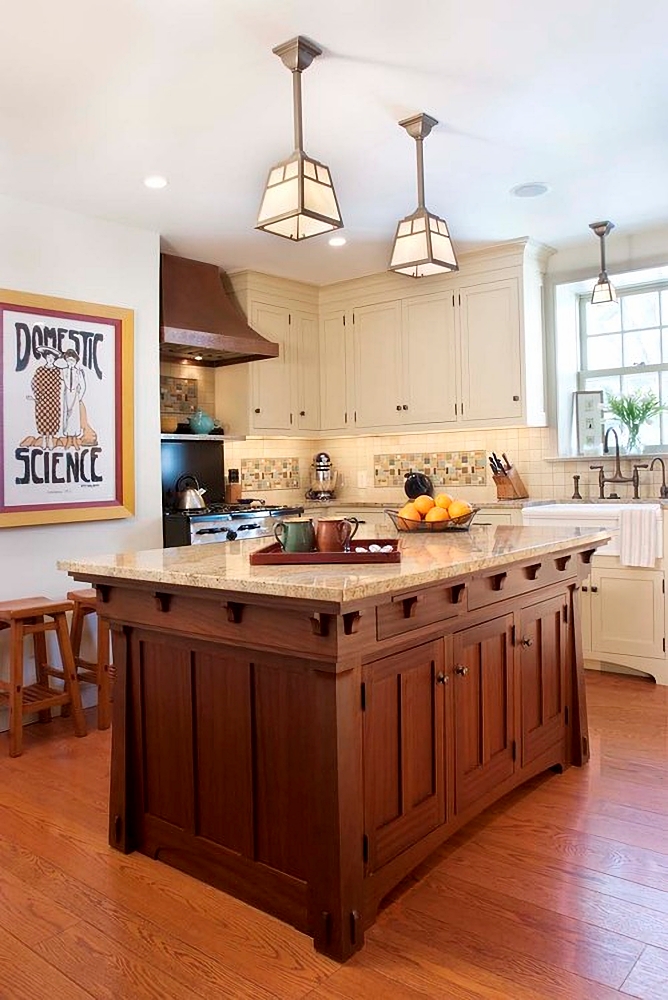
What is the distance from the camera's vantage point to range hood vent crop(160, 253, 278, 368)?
472 centimetres

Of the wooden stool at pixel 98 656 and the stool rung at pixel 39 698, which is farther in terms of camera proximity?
the wooden stool at pixel 98 656

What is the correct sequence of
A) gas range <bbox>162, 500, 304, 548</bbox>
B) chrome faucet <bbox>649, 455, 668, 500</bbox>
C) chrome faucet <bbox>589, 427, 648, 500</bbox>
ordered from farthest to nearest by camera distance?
chrome faucet <bbox>589, 427, 648, 500</bbox>, chrome faucet <bbox>649, 455, 668, 500</bbox>, gas range <bbox>162, 500, 304, 548</bbox>

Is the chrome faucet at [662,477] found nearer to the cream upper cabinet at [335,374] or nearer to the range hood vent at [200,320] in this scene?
the cream upper cabinet at [335,374]

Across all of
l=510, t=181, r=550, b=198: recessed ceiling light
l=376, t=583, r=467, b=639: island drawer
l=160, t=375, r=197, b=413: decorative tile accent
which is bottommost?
l=376, t=583, r=467, b=639: island drawer

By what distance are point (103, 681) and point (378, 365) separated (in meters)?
2.98

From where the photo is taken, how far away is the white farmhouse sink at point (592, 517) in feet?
14.5

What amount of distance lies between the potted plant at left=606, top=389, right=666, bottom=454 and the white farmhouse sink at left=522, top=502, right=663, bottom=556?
0.65m

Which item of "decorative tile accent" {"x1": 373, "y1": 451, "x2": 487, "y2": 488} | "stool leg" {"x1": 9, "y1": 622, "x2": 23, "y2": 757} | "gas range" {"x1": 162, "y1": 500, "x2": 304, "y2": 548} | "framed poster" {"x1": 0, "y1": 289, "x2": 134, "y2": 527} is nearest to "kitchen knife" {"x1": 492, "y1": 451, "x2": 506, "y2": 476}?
"decorative tile accent" {"x1": 373, "y1": 451, "x2": 487, "y2": 488}

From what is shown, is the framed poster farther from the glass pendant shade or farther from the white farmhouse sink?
the white farmhouse sink

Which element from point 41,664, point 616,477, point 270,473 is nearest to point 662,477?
point 616,477

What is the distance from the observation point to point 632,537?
4.37 m

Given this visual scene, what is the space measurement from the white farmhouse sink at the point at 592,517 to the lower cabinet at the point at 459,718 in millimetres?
1477

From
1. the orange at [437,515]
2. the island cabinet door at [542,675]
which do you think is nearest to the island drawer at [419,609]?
the island cabinet door at [542,675]

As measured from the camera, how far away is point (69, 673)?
3.75m
